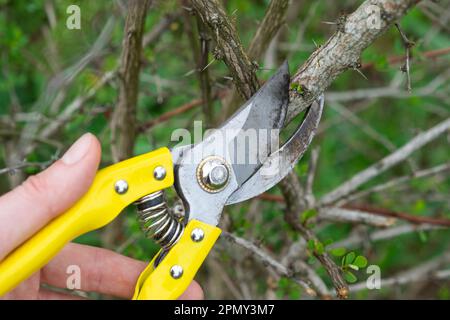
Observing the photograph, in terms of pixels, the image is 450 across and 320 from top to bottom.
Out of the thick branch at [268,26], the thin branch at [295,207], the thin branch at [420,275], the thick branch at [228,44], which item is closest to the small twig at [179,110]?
the thick branch at [268,26]

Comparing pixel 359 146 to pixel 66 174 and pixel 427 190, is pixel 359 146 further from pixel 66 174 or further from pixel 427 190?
pixel 66 174

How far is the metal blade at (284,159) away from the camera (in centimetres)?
154

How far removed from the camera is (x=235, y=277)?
237 cm

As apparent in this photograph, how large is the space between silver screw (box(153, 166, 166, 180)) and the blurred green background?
0.37 metres

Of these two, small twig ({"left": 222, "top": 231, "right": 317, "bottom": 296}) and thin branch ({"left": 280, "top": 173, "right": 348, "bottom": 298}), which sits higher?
thin branch ({"left": 280, "top": 173, "right": 348, "bottom": 298})

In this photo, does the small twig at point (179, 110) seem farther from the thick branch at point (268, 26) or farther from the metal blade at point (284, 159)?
the metal blade at point (284, 159)

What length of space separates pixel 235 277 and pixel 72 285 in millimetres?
662

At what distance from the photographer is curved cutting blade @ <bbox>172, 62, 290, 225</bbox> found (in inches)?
59.9

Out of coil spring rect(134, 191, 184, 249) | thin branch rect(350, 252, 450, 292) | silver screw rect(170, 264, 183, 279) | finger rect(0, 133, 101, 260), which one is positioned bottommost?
thin branch rect(350, 252, 450, 292)

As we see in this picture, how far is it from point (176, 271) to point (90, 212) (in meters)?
0.27

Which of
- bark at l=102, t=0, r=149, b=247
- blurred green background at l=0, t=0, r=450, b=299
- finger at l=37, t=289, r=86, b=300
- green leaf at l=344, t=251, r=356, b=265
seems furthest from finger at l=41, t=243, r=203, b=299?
green leaf at l=344, t=251, r=356, b=265

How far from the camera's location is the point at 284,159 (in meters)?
1.55

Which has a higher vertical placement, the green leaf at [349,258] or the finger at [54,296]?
the green leaf at [349,258]

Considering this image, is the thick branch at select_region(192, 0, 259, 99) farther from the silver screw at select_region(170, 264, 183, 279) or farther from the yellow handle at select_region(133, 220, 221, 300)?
the silver screw at select_region(170, 264, 183, 279)
